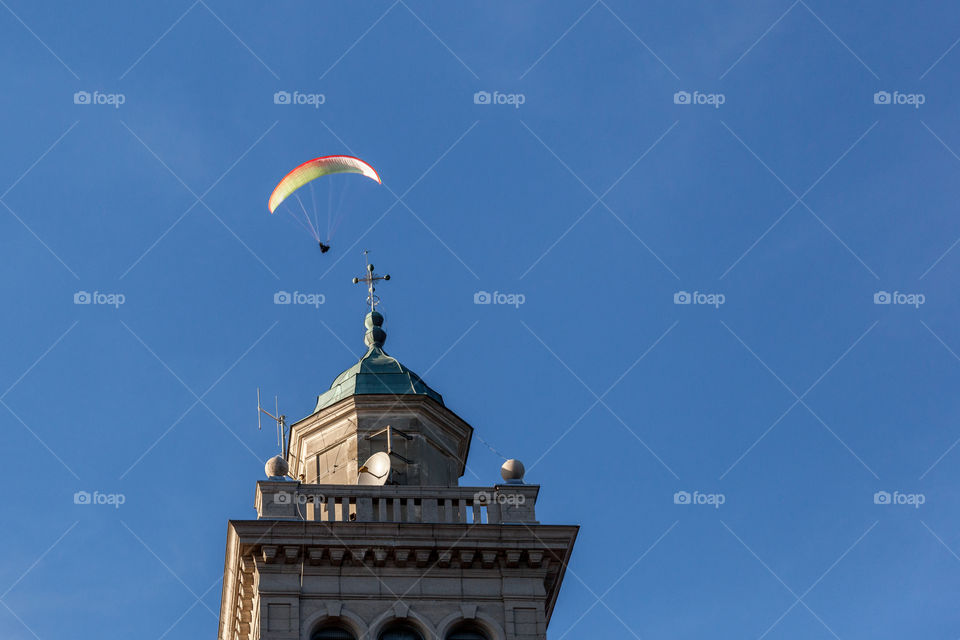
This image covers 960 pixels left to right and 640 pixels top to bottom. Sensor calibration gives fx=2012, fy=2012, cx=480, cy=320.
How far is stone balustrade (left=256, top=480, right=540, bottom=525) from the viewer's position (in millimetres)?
48156

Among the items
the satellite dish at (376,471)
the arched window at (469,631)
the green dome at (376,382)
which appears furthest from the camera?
the green dome at (376,382)

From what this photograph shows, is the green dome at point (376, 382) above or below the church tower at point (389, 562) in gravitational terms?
above

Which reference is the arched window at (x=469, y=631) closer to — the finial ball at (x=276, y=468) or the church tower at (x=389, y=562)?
the church tower at (x=389, y=562)

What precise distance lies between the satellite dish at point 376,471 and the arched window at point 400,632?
4.34 metres

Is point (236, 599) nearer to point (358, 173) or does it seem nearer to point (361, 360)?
point (361, 360)

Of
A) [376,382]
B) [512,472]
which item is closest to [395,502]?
[512,472]

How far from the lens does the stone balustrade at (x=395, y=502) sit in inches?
1896

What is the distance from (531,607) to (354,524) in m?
4.59

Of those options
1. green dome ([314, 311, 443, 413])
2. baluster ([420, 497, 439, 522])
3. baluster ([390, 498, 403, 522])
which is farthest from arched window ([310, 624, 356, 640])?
green dome ([314, 311, 443, 413])

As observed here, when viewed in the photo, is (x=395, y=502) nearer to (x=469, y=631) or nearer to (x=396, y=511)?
(x=396, y=511)

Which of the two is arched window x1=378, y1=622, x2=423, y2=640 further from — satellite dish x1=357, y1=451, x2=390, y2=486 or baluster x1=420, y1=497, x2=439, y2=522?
satellite dish x1=357, y1=451, x2=390, y2=486

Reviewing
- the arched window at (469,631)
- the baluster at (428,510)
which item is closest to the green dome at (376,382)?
the baluster at (428,510)

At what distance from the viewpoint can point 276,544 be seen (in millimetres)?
46969

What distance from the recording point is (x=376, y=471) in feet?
165
